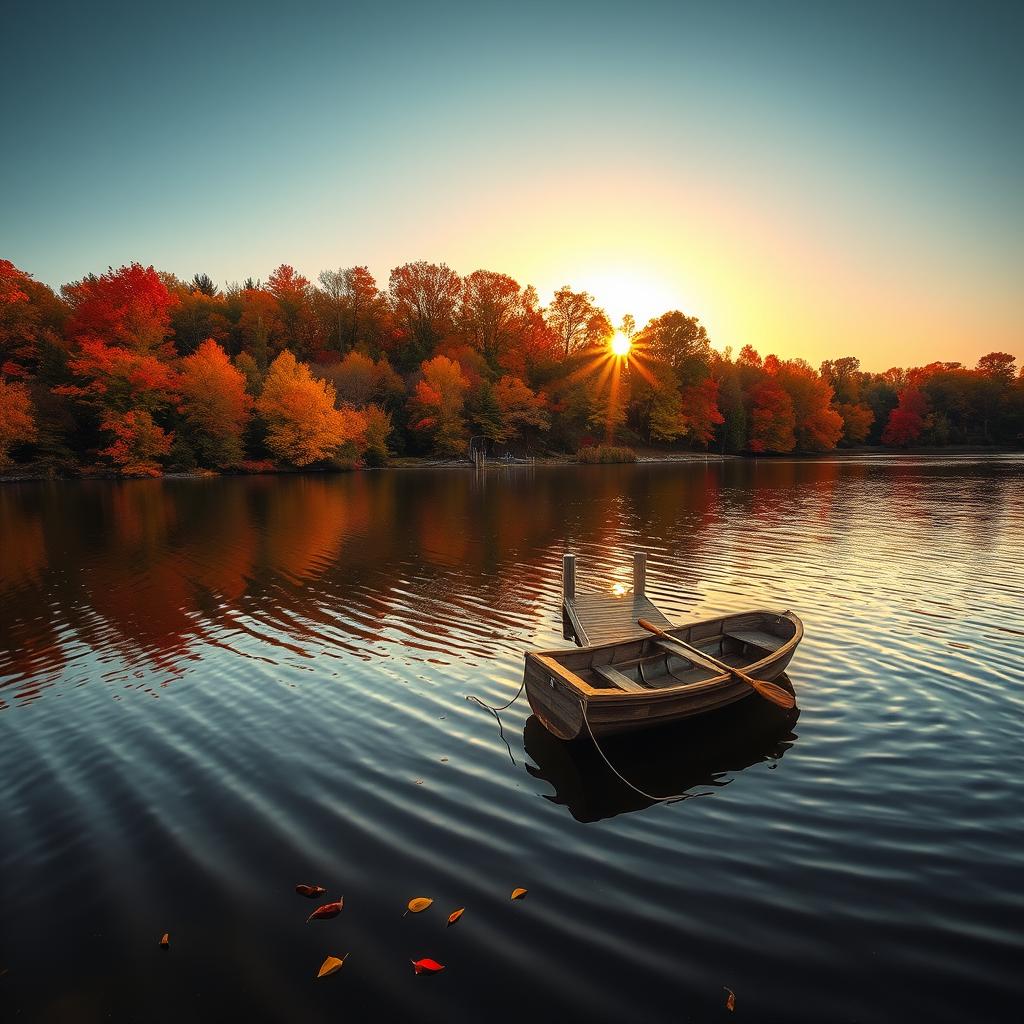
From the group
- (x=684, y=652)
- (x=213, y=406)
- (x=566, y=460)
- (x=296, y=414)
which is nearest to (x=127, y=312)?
(x=213, y=406)

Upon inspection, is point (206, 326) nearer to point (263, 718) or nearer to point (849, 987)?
point (263, 718)

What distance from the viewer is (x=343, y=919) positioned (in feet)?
16.0

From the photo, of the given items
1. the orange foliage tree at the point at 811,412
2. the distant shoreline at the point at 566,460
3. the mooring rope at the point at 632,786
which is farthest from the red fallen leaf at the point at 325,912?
the orange foliage tree at the point at 811,412

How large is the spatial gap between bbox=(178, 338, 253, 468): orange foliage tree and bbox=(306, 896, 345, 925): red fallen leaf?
57.6 metres

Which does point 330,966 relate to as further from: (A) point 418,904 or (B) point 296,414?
(B) point 296,414

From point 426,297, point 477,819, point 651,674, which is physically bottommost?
point 477,819

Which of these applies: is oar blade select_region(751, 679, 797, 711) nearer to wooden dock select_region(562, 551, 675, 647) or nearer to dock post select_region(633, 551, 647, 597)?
wooden dock select_region(562, 551, 675, 647)

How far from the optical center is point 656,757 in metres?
7.62

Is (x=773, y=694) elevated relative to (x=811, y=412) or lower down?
lower down

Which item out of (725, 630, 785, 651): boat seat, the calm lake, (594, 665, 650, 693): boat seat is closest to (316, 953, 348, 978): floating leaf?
the calm lake

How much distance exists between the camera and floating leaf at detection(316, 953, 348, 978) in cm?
437

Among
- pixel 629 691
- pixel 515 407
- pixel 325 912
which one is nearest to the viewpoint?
pixel 325 912

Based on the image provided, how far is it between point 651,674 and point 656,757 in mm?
1633

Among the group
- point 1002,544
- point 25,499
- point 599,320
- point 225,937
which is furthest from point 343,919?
point 599,320
